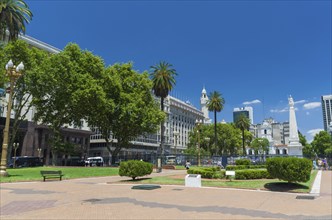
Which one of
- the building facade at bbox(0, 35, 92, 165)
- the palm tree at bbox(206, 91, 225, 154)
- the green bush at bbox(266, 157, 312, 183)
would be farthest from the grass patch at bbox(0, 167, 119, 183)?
the palm tree at bbox(206, 91, 225, 154)

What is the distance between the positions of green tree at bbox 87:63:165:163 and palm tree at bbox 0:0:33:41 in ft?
48.4

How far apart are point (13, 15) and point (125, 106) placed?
64.8 ft

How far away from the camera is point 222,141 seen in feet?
307

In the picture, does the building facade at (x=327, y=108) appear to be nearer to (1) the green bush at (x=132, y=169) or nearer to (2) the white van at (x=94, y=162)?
(2) the white van at (x=94, y=162)

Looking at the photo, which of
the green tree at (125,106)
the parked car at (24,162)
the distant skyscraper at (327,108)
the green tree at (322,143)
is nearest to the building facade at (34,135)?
the parked car at (24,162)

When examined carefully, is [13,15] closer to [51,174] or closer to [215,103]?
[51,174]

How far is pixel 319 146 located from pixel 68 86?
9842 cm

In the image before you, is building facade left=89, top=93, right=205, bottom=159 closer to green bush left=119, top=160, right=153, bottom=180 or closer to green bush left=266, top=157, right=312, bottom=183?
green bush left=119, top=160, right=153, bottom=180

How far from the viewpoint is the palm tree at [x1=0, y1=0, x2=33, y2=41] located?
28.3 metres

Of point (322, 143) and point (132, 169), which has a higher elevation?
point (322, 143)

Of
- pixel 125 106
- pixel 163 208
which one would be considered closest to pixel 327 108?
pixel 125 106

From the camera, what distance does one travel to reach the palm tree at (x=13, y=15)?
2834 cm

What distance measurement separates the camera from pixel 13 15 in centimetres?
2936

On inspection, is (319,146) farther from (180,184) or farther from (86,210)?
(86,210)
